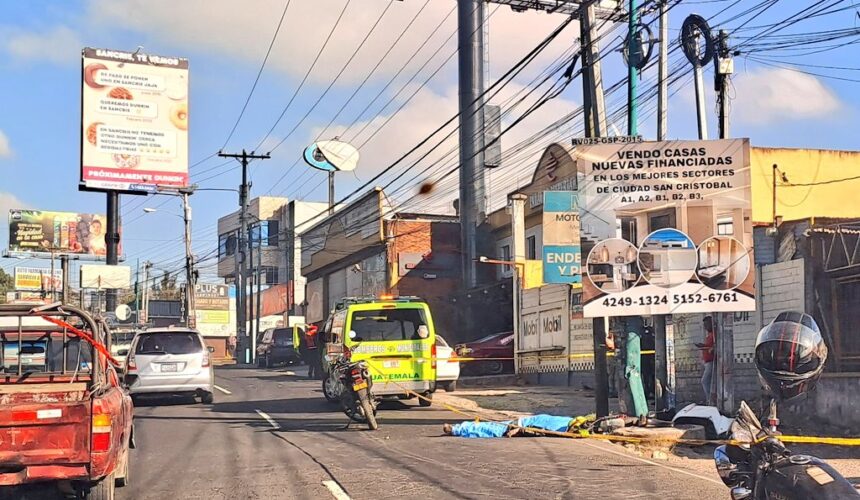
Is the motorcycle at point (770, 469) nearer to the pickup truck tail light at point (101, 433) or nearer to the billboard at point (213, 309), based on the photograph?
the pickup truck tail light at point (101, 433)

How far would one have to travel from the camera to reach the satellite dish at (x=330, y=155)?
47062mm

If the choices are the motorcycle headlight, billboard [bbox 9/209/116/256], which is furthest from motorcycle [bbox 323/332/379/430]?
billboard [bbox 9/209/116/256]

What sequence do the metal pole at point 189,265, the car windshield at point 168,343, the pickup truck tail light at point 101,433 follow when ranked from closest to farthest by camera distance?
1. the pickup truck tail light at point 101,433
2. the car windshield at point 168,343
3. the metal pole at point 189,265

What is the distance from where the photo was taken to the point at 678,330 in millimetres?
17984

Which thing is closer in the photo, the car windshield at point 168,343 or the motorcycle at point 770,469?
the motorcycle at point 770,469

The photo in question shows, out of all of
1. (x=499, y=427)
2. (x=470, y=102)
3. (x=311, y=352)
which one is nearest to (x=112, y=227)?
(x=311, y=352)

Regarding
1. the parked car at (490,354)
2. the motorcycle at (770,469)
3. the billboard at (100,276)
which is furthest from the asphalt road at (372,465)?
the billboard at (100,276)

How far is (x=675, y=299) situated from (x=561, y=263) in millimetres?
8907

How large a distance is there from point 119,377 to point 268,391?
504 inches

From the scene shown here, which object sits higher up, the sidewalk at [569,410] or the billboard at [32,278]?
the billboard at [32,278]

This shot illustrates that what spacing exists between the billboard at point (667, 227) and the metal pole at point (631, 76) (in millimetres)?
1829

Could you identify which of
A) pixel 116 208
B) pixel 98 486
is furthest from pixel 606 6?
pixel 116 208

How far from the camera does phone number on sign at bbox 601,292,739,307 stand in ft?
42.4

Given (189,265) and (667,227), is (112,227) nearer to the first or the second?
(189,265)
